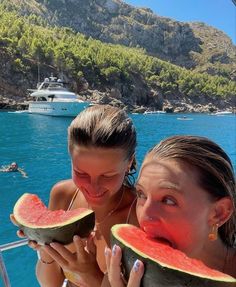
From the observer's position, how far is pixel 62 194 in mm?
1673

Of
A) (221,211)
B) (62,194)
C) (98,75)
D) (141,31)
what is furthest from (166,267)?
(141,31)

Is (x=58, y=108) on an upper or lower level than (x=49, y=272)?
lower

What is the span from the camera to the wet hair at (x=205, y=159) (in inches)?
40.6

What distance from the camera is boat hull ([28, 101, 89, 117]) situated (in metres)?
39.7

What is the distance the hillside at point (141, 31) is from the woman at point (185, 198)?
13420cm

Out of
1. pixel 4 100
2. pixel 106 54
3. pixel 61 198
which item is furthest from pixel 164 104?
pixel 61 198

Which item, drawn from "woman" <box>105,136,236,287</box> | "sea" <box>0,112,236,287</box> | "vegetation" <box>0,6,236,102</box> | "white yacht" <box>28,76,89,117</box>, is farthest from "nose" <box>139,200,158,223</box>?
"vegetation" <box>0,6,236,102</box>

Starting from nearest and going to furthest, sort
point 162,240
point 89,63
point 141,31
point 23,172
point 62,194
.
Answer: point 162,240, point 62,194, point 23,172, point 89,63, point 141,31

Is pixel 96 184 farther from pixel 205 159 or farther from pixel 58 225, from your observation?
pixel 205 159

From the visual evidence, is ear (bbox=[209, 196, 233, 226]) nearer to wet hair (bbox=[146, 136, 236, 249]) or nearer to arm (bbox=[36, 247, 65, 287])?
wet hair (bbox=[146, 136, 236, 249])

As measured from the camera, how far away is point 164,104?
77.4 metres

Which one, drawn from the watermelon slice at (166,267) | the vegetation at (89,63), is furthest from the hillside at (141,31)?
the watermelon slice at (166,267)

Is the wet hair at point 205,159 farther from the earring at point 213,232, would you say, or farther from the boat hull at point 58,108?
the boat hull at point 58,108

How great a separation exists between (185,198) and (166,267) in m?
0.20
